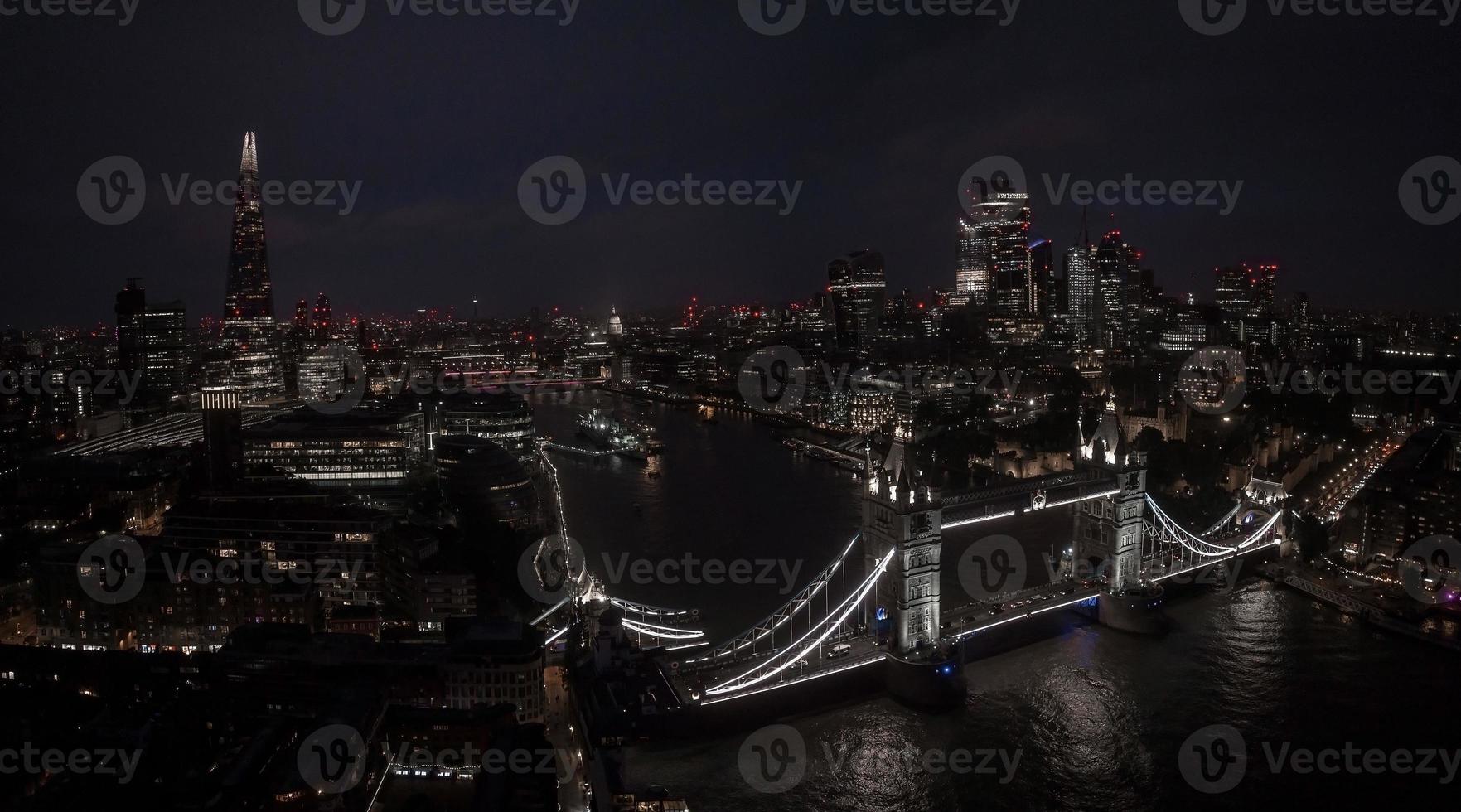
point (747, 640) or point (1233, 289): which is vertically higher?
point (1233, 289)

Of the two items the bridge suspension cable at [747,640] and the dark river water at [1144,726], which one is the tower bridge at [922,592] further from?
the dark river water at [1144,726]

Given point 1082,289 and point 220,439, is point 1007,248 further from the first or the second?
point 220,439

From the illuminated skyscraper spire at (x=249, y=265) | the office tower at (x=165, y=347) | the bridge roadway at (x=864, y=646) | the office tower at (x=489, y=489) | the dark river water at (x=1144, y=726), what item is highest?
the illuminated skyscraper spire at (x=249, y=265)

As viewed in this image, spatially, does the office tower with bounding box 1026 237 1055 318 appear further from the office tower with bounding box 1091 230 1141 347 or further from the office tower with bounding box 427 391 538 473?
the office tower with bounding box 427 391 538 473

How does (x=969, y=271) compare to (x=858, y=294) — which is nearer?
(x=858, y=294)

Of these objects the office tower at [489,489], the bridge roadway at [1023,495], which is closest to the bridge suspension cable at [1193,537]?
the bridge roadway at [1023,495]

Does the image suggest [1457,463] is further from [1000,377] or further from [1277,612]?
[1000,377]

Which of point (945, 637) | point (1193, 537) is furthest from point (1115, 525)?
point (945, 637)
